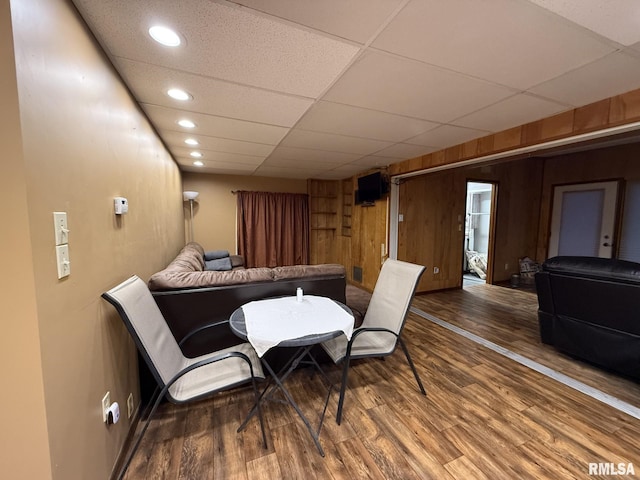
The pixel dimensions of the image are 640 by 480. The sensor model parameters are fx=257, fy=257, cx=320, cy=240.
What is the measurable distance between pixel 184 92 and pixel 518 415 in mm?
3203

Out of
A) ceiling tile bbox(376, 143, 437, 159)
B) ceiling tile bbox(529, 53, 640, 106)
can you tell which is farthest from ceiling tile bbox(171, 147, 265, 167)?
ceiling tile bbox(529, 53, 640, 106)

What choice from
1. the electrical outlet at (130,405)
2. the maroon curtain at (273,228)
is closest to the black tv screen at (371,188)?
the maroon curtain at (273,228)

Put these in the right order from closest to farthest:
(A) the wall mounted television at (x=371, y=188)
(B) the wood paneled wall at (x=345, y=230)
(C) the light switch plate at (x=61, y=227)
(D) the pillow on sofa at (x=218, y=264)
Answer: (C) the light switch plate at (x=61, y=227) < (D) the pillow on sofa at (x=218, y=264) < (A) the wall mounted television at (x=371, y=188) < (B) the wood paneled wall at (x=345, y=230)

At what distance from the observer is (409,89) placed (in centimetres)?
176

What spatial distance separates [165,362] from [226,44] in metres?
1.75

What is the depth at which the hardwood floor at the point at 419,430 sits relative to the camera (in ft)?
4.45

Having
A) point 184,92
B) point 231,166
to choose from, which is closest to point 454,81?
point 184,92

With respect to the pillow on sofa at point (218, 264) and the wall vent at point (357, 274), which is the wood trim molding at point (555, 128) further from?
the pillow on sofa at point (218, 264)

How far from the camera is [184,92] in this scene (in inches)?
72.1

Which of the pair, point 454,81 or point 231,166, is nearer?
point 454,81

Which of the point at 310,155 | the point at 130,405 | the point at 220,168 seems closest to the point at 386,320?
the point at 130,405

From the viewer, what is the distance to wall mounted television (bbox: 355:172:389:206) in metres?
4.22

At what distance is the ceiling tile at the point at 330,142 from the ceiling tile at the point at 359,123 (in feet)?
0.45

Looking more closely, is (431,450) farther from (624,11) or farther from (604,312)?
(624,11)
